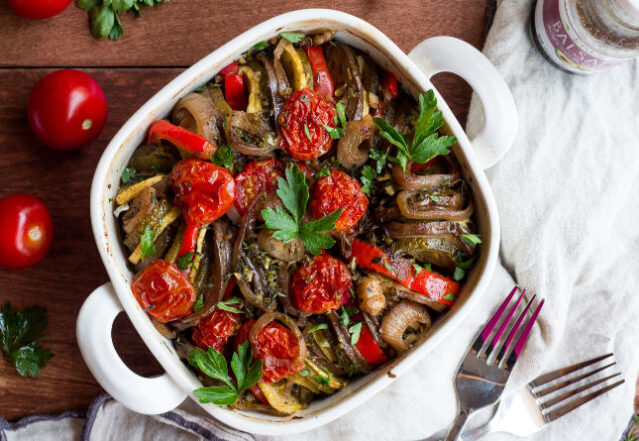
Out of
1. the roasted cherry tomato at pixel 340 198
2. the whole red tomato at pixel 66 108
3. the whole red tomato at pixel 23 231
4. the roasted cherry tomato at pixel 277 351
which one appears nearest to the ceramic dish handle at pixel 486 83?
the roasted cherry tomato at pixel 340 198

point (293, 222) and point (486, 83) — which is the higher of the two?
point (486, 83)

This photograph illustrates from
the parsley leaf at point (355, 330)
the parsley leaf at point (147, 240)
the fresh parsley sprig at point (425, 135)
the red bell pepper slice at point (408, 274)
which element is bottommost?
the parsley leaf at point (355, 330)

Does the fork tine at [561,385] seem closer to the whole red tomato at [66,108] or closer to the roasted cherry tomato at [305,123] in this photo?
the roasted cherry tomato at [305,123]

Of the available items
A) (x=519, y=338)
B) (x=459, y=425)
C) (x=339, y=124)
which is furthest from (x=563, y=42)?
(x=459, y=425)

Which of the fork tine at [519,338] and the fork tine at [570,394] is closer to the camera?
the fork tine at [519,338]

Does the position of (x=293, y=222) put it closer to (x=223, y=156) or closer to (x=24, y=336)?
(x=223, y=156)

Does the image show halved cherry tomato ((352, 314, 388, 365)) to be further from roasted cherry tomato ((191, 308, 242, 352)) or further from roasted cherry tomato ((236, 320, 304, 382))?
roasted cherry tomato ((191, 308, 242, 352))

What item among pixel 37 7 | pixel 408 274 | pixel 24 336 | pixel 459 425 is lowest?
pixel 24 336
